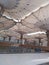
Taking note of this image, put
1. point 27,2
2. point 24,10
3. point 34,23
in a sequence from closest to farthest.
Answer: point 27,2
point 24,10
point 34,23

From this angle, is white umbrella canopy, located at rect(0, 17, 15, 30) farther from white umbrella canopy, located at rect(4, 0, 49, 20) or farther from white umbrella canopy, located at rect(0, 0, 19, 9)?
white umbrella canopy, located at rect(0, 0, 19, 9)

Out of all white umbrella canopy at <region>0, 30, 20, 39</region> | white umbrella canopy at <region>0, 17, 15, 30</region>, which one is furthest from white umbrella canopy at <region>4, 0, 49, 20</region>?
white umbrella canopy at <region>0, 30, 20, 39</region>

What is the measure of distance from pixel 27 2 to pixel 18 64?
1602 millimetres

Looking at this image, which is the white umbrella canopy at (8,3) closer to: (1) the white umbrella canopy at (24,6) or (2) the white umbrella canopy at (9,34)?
(1) the white umbrella canopy at (24,6)

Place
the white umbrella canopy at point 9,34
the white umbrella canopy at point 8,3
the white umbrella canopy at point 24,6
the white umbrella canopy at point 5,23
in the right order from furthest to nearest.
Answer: the white umbrella canopy at point 5,23 < the white umbrella canopy at point 9,34 < the white umbrella canopy at point 24,6 < the white umbrella canopy at point 8,3

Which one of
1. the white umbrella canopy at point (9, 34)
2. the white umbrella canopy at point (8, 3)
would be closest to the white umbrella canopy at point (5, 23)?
the white umbrella canopy at point (9, 34)

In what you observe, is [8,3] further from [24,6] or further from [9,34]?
[9,34]

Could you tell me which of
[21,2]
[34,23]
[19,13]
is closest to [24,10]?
[19,13]

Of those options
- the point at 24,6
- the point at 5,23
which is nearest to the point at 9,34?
the point at 5,23

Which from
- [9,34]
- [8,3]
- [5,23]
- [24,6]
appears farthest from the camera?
[5,23]

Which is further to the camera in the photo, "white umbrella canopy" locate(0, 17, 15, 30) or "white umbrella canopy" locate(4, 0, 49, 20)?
"white umbrella canopy" locate(0, 17, 15, 30)

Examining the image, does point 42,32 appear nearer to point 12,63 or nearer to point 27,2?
point 27,2

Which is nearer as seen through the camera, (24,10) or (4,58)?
(4,58)

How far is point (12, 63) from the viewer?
4.06 ft
